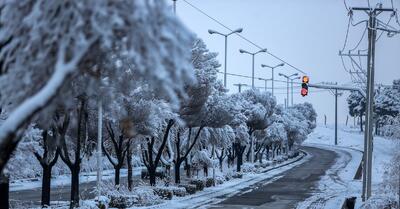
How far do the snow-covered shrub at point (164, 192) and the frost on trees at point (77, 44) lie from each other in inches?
777

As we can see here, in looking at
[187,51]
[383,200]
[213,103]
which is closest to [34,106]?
[187,51]

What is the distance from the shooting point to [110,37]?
590 centimetres

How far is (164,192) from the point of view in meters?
26.1

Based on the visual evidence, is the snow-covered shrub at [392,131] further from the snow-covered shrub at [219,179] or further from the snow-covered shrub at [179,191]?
the snow-covered shrub at [219,179]

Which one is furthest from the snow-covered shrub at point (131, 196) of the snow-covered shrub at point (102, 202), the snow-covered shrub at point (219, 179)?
the snow-covered shrub at point (219, 179)

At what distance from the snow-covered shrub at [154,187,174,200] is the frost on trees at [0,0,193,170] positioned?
1974cm

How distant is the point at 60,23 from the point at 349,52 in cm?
3172

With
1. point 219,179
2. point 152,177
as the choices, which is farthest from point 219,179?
point 152,177

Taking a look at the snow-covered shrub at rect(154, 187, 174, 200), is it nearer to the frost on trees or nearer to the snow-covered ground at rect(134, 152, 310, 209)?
the snow-covered ground at rect(134, 152, 310, 209)

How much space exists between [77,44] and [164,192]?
20765 mm

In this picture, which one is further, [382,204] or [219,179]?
[219,179]

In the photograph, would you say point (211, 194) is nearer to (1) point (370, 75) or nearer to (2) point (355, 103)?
(1) point (370, 75)

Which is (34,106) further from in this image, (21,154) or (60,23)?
(21,154)

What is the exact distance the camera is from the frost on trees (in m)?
5.83
